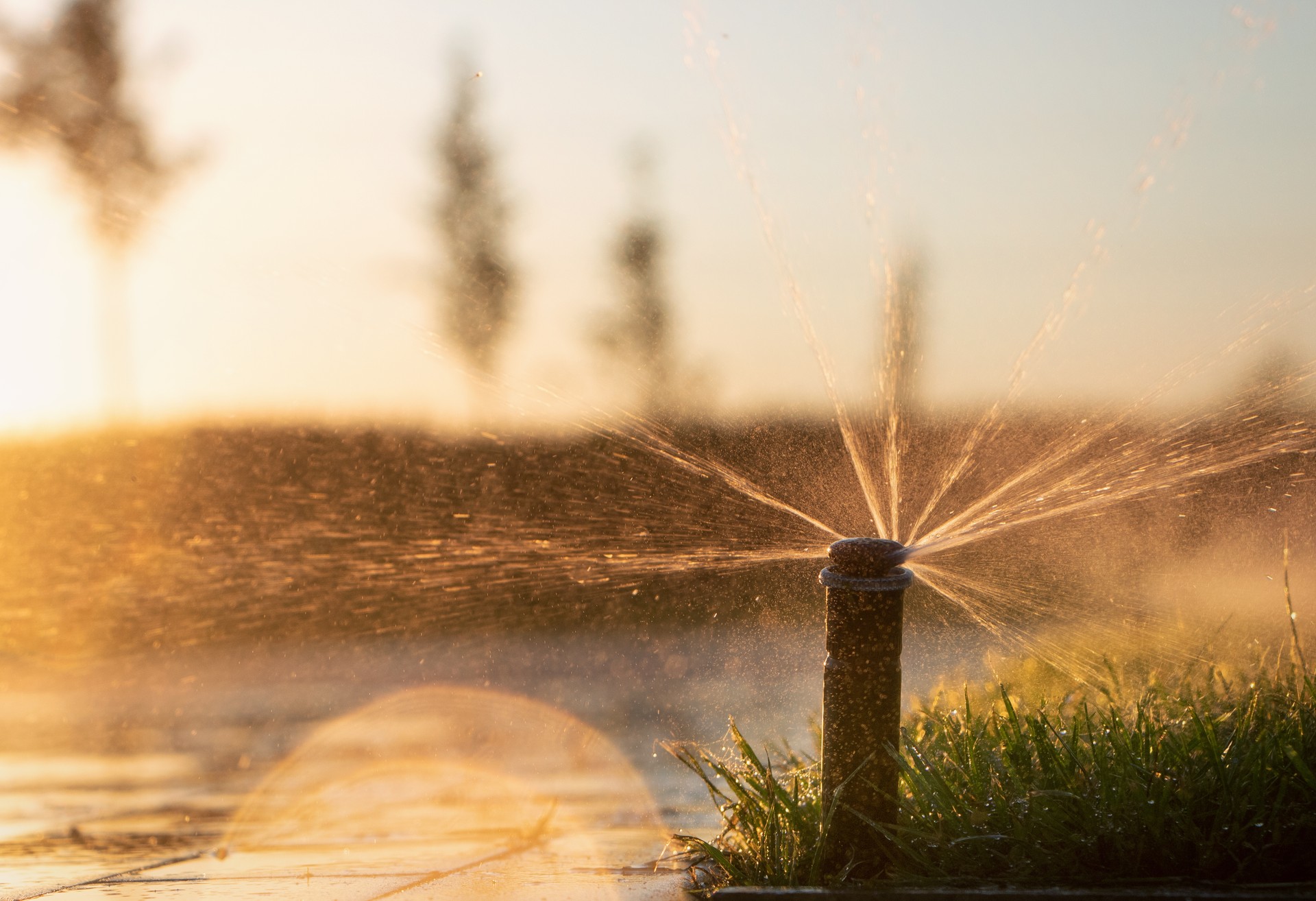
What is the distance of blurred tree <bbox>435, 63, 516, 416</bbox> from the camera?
18.5m

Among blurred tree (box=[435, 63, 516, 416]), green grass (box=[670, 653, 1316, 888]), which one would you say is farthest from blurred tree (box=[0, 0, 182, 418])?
green grass (box=[670, 653, 1316, 888])

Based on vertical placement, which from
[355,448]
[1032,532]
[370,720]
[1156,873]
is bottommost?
[370,720]

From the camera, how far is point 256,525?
1344 centimetres

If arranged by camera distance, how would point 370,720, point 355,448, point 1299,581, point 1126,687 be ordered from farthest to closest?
point 355,448 → point 1299,581 → point 370,720 → point 1126,687

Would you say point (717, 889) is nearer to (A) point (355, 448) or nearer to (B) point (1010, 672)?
(B) point (1010, 672)

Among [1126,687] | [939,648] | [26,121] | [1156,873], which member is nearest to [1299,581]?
[939,648]

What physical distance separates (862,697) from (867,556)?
41 cm

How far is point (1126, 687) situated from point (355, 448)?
Result: 9.39m

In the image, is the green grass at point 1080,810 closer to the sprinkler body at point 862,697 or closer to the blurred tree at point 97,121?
the sprinkler body at point 862,697

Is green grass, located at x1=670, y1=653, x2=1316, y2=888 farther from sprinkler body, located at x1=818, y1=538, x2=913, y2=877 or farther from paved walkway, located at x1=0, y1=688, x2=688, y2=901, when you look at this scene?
paved walkway, located at x1=0, y1=688, x2=688, y2=901

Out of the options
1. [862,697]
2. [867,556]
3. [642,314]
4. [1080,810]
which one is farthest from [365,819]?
[642,314]

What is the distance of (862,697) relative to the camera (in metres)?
2.92

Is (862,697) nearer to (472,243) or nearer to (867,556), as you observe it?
(867,556)

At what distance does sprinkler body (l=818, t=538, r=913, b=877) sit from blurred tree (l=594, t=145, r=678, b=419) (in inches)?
524
